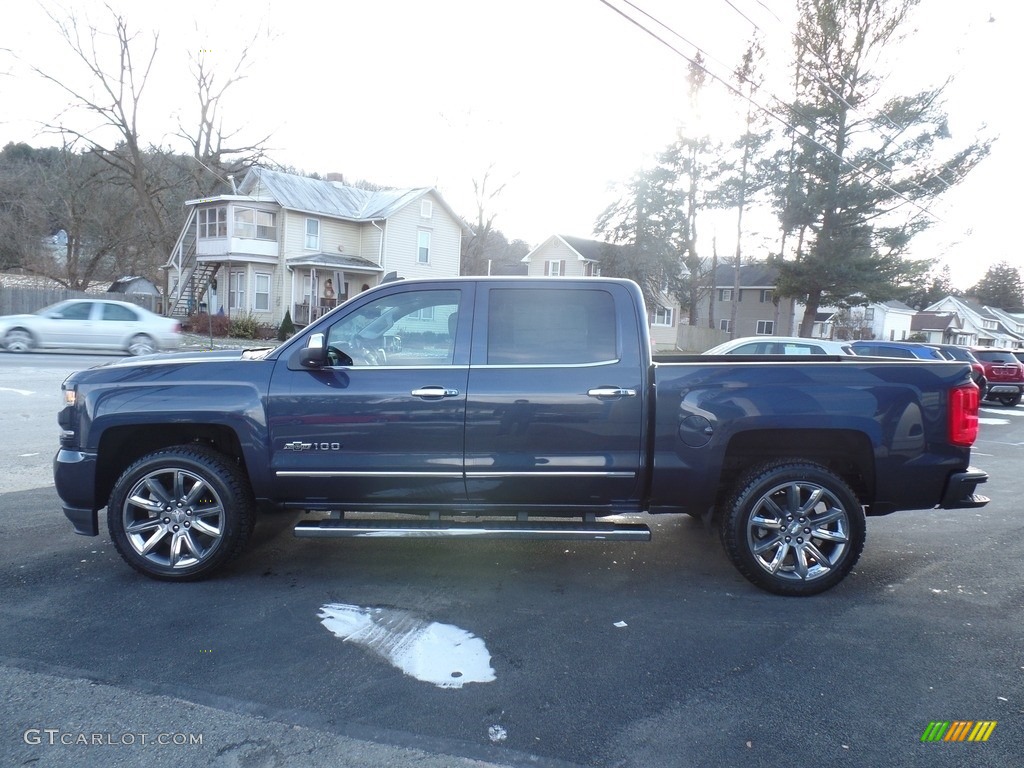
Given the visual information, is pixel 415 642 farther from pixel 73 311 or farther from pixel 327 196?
pixel 327 196

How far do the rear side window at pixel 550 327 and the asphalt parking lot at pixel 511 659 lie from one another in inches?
59.0

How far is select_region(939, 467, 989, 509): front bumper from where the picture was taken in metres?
4.70

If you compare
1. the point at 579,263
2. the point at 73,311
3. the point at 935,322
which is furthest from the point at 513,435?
the point at 935,322

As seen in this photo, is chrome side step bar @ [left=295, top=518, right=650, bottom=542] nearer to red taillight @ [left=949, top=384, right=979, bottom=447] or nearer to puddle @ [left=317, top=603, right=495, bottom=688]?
puddle @ [left=317, top=603, right=495, bottom=688]

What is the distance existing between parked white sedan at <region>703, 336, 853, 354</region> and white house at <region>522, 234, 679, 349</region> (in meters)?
29.8

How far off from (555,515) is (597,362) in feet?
3.37

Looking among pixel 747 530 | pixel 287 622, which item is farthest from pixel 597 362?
pixel 287 622

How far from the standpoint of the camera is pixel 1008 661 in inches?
153

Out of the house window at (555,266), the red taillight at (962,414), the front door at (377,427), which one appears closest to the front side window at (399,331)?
the front door at (377,427)

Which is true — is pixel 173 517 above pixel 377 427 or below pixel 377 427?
below

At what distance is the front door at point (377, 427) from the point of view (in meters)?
4.59

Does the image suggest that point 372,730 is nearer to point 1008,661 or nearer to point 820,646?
point 820,646

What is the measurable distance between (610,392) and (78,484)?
340 centimetres

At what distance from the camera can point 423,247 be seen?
40.9 m
